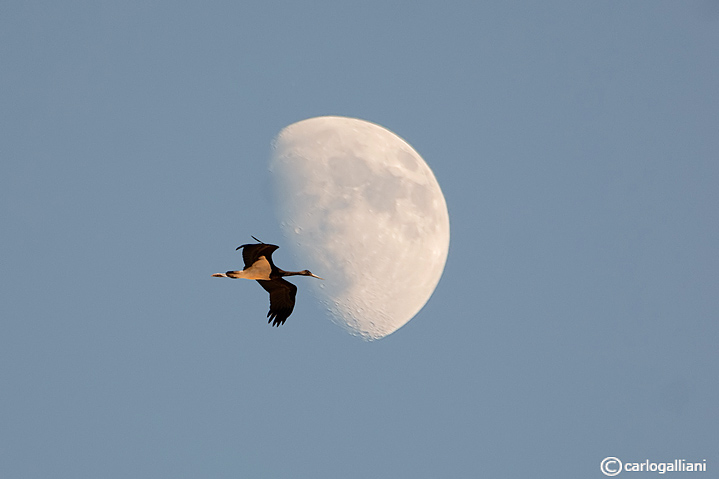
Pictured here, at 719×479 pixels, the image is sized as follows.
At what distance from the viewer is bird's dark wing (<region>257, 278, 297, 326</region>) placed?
30.5 m

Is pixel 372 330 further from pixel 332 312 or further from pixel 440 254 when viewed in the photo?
pixel 440 254

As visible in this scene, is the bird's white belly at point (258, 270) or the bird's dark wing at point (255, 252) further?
the bird's white belly at point (258, 270)

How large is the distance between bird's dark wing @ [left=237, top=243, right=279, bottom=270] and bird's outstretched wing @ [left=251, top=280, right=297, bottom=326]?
1091mm

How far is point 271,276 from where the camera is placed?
30.3 meters

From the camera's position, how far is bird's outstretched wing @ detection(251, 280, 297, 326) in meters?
30.5

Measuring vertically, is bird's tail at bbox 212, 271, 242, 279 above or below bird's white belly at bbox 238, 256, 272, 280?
below

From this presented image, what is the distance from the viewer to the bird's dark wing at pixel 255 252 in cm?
2880

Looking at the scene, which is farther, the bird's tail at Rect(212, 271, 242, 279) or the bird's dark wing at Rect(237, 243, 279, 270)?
the bird's tail at Rect(212, 271, 242, 279)

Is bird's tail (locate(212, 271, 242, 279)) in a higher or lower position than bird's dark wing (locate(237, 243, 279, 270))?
lower

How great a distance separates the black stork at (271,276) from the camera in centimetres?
2930

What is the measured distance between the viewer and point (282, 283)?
30.5 m

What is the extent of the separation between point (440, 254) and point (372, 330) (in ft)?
14.0

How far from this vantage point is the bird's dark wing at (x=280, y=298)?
30500 mm

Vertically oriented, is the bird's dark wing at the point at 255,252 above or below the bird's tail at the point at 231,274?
above
